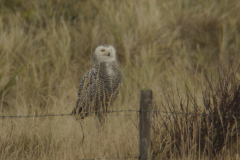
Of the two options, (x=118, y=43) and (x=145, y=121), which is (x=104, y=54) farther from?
(x=118, y=43)

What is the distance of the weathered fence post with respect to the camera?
2533 mm

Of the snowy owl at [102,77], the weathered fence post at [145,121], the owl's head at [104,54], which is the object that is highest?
the owl's head at [104,54]

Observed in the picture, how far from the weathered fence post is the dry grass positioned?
1570 mm

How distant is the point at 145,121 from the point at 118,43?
418 centimetres

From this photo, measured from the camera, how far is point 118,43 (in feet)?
21.6

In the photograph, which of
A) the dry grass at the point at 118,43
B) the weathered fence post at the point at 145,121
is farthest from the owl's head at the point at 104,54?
the weathered fence post at the point at 145,121

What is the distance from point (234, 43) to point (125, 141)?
A: 413 centimetres

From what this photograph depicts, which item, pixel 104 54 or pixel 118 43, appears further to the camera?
pixel 118 43

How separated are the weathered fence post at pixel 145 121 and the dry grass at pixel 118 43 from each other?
5.15ft

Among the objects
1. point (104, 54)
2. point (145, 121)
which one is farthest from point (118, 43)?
point (145, 121)

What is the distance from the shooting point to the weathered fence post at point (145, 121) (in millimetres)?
2533

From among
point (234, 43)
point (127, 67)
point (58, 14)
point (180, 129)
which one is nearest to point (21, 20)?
point (58, 14)

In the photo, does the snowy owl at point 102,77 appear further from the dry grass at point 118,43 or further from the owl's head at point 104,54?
the dry grass at point 118,43

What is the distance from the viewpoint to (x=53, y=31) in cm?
673
